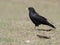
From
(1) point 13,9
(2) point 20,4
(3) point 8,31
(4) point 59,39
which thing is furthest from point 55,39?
(2) point 20,4

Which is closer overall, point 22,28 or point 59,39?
point 59,39

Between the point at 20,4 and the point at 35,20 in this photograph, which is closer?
the point at 35,20

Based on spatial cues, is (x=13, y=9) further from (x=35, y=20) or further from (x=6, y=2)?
(x=35, y=20)

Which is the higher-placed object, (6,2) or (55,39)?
(6,2)

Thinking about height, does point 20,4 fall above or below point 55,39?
above

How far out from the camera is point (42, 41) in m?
11.5

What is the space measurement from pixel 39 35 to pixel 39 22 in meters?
1.78

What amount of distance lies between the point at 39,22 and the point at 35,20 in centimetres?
18

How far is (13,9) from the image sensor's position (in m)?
28.1

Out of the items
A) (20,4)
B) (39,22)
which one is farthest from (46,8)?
(39,22)

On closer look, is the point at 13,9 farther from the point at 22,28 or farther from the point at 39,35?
the point at 39,35

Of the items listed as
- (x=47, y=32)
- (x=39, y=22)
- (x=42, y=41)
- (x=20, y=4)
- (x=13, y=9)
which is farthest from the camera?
(x=20, y=4)

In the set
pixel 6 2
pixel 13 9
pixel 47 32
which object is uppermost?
pixel 6 2

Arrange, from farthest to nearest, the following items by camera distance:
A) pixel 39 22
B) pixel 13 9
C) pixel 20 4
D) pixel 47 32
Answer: pixel 20 4
pixel 13 9
pixel 39 22
pixel 47 32
